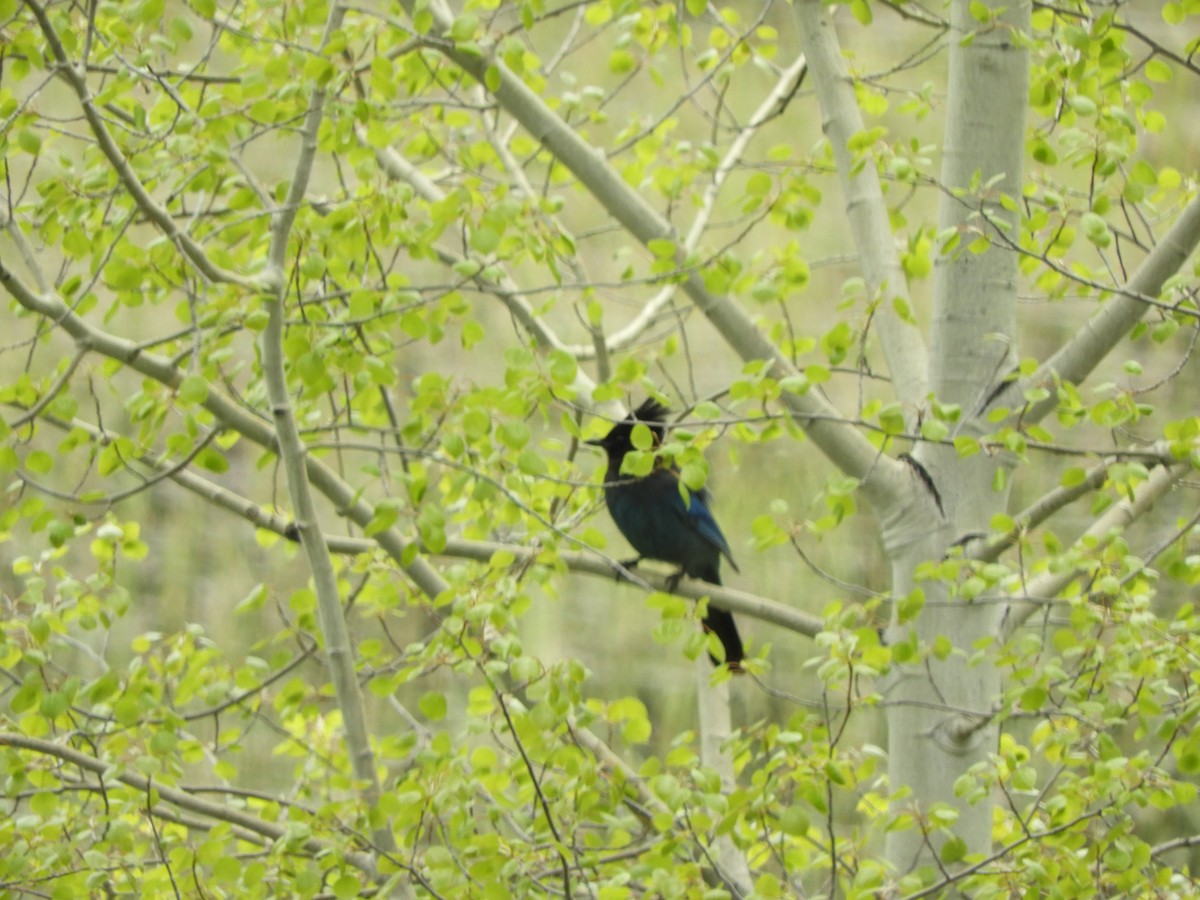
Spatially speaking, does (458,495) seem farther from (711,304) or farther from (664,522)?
(664,522)

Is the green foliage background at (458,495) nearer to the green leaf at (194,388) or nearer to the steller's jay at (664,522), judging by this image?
the green leaf at (194,388)

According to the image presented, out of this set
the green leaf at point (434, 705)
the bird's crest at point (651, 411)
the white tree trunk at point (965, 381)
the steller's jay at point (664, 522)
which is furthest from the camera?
the steller's jay at point (664, 522)

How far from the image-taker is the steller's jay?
424 centimetres

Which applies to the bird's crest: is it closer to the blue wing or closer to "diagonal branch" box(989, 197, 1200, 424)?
the blue wing

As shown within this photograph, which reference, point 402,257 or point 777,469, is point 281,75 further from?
point 402,257

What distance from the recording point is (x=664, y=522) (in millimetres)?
4270

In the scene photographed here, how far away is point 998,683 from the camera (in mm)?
3131

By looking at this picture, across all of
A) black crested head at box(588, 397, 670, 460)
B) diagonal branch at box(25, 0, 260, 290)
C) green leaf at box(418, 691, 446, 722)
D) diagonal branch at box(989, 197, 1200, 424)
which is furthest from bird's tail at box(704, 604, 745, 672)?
diagonal branch at box(25, 0, 260, 290)

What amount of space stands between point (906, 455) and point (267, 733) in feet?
15.4

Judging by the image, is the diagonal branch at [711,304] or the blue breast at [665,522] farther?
the blue breast at [665,522]

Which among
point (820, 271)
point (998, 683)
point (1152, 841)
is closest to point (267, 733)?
point (820, 271)

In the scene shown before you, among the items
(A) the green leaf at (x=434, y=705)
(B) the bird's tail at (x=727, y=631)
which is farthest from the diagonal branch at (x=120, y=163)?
(B) the bird's tail at (x=727, y=631)

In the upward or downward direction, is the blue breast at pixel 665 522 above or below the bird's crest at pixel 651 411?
below

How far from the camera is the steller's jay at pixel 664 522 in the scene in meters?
4.24
